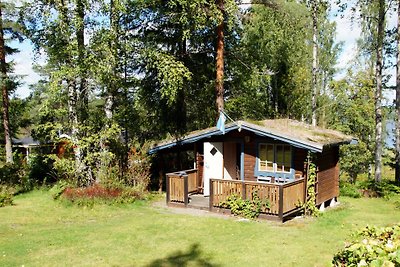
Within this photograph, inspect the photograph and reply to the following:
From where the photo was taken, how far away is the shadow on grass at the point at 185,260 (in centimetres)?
784

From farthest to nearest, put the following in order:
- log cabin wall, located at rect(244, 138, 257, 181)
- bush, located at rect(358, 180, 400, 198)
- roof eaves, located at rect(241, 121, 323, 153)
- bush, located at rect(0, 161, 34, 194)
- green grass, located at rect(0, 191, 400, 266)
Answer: bush, located at rect(0, 161, 34, 194), bush, located at rect(358, 180, 400, 198), log cabin wall, located at rect(244, 138, 257, 181), roof eaves, located at rect(241, 121, 323, 153), green grass, located at rect(0, 191, 400, 266)

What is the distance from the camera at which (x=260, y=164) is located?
13.7 metres

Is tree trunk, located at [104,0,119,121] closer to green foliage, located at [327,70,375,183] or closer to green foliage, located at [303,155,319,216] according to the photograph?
green foliage, located at [303,155,319,216]

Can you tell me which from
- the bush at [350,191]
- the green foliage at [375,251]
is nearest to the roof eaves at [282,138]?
the bush at [350,191]

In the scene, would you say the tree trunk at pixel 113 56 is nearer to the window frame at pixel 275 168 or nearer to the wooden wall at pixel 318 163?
the wooden wall at pixel 318 163

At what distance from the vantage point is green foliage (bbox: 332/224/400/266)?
324 centimetres

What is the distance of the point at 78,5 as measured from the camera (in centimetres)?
1402

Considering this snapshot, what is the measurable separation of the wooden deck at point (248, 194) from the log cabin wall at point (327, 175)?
1137 mm

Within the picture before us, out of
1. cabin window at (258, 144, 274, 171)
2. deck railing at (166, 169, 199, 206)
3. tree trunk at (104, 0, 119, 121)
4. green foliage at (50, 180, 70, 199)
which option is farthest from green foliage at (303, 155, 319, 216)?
green foliage at (50, 180, 70, 199)

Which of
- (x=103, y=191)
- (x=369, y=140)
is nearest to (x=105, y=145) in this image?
(x=103, y=191)

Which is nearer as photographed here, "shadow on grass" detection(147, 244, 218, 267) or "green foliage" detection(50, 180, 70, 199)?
"shadow on grass" detection(147, 244, 218, 267)

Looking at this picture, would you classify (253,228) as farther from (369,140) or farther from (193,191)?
(369,140)

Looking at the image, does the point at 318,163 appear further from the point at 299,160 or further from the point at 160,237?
the point at 160,237

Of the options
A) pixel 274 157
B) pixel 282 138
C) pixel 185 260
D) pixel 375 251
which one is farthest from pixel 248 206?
pixel 375 251
